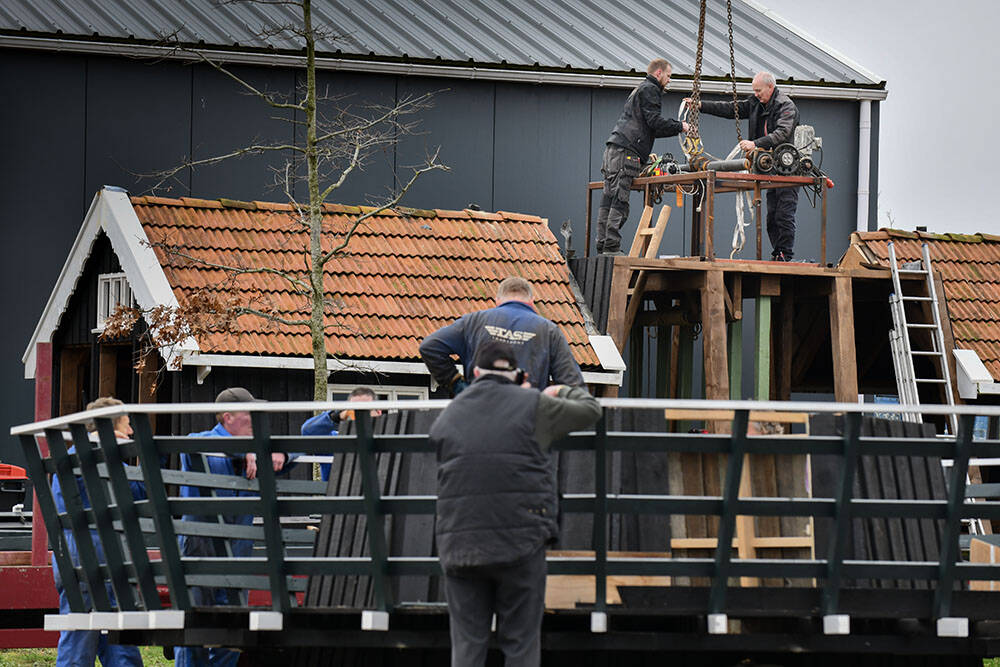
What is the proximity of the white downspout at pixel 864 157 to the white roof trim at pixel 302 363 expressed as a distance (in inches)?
353

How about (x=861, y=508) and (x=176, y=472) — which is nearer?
(x=861, y=508)

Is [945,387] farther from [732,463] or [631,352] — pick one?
[732,463]

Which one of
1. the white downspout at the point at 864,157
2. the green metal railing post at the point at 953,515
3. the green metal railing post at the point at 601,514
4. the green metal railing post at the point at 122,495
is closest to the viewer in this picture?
the green metal railing post at the point at 601,514

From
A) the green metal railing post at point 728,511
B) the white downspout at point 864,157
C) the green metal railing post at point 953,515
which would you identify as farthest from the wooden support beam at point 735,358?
the green metal railing post at point 728,511

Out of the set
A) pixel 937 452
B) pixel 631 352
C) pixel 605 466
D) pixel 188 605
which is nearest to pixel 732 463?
pixel 605 466

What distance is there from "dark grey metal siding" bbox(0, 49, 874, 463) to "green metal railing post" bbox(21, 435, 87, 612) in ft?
40.4

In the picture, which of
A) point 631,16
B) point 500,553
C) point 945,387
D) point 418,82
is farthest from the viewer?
point 631,16

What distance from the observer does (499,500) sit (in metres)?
7.33

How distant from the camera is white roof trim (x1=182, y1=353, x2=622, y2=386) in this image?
55.6 ft

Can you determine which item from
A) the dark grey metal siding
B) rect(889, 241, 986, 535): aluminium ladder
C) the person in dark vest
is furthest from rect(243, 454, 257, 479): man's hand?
the dark grey metal siding

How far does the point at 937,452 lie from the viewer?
8.29 meters

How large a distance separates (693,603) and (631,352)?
43.3ft

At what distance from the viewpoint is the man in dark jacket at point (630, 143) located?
1808 centimetres

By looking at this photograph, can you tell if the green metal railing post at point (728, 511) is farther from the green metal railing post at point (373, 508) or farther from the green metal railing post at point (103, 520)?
the green metal railing post at point (103, 520)
